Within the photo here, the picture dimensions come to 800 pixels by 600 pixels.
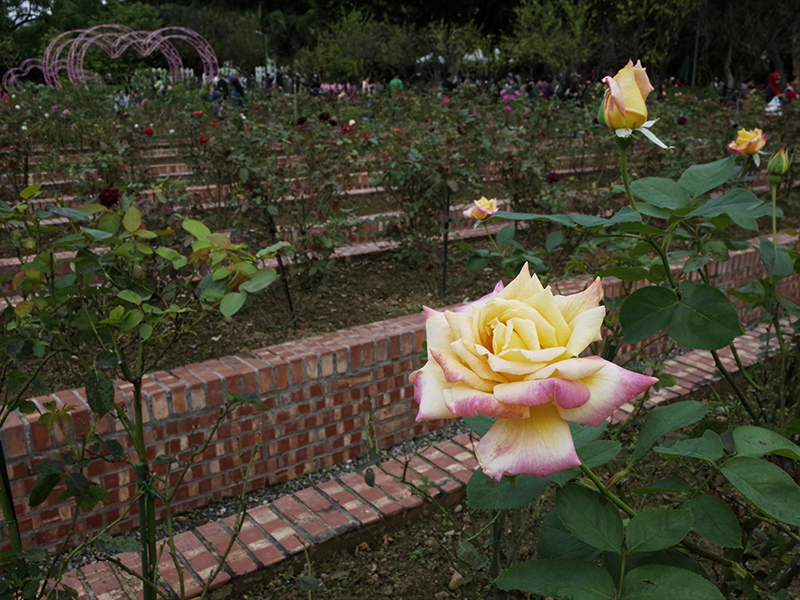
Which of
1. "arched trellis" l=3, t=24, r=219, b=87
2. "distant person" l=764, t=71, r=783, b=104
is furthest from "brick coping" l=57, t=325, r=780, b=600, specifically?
"arched trellis" l=3, t=24, r=219, b=87

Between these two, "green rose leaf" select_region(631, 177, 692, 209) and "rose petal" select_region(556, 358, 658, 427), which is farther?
"green rose leaf" select_region(631, 177, 692, 209)

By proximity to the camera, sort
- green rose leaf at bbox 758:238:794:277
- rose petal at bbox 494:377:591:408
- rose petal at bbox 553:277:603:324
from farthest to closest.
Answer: green rose leaf at bbox 758:238:794:277, rose petal at bbox 553:277:603:324, rose petal at bbox 494:377:591:408

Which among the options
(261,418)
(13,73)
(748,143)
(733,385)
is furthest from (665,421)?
(13,73)

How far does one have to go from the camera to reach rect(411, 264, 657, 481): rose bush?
22.6 inches

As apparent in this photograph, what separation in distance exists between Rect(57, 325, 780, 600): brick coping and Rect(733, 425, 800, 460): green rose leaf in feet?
2.96

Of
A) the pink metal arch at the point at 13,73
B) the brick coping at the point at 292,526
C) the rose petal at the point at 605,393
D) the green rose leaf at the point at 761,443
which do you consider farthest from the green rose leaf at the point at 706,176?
the pink metal arch at the point at 13,73

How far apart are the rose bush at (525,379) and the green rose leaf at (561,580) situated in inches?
5.4

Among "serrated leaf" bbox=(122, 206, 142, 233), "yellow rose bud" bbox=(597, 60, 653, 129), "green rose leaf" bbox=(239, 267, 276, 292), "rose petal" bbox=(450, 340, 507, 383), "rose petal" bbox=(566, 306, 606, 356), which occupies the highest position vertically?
"yellow rose bud" bbox=(597, 60, 653, 129)

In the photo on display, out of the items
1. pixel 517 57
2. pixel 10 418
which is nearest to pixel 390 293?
→ pixel 10 418

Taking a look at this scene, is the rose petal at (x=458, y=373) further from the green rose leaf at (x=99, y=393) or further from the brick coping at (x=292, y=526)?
the brick coping at (x=292, y=526)

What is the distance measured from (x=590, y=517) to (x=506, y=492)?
0.38 ft

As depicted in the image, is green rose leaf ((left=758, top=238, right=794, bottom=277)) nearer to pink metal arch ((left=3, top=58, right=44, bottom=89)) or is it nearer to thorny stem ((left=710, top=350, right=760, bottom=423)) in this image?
thorny stem ((left=710, top=350, right=760, bottom=423))

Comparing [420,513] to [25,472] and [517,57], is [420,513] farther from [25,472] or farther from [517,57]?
[517,57]

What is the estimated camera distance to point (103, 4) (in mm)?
38219
